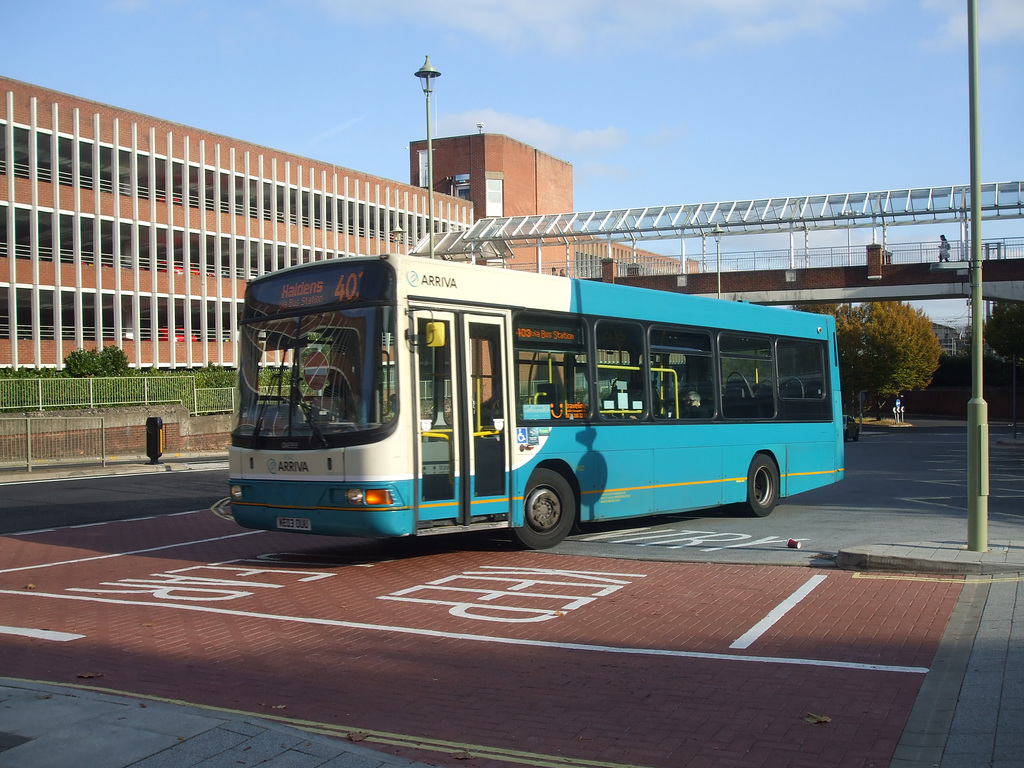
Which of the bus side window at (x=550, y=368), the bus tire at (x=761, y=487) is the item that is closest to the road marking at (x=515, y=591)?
the bus side window at (x=550, y=368)

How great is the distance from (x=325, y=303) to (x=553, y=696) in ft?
18.7

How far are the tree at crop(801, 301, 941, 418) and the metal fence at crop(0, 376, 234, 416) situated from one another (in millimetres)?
48184

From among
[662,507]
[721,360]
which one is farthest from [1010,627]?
[721,360]

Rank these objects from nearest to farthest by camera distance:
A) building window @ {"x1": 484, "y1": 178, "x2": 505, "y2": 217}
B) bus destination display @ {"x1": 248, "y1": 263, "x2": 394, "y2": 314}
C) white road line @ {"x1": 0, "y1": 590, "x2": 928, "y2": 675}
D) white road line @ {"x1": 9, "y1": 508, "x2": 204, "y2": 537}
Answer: white road line @ {"x1": 0, "y1": 590, "x2": 928, "y2": 675} < bus destination display @ {"x1": 248, "y1": 263, "x2": 394, "y2": 314} < white road line @ {"x1": 9, "y1": 508, "x2": 204, "y2": 537} < building window @ {"x1": 484, "y1": 178, "x2": 505, "y2": 217}

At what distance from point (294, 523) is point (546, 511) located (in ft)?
9.92

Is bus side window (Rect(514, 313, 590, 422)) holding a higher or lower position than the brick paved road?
higher

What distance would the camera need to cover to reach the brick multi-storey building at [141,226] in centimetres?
4459

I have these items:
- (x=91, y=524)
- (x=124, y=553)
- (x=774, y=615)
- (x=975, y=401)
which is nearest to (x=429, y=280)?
(x=774, y=615)

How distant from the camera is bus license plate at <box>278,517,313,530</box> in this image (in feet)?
34.3

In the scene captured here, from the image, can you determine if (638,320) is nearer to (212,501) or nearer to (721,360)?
(721,360)

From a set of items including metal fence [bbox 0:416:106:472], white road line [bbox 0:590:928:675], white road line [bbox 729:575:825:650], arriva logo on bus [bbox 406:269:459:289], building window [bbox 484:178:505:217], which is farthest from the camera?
building window [bbox 484:178:505:217]

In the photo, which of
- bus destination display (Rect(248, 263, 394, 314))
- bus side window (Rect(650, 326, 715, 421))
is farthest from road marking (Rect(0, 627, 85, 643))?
bus side window (Rect(650, 326, 715, 421))

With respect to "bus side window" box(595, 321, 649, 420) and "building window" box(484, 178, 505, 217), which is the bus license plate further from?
"building window" box(484, 178, 505, 217)

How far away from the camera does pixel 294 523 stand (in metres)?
10.6
